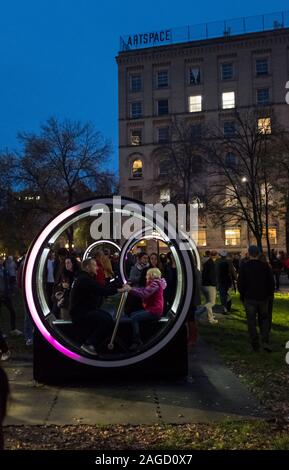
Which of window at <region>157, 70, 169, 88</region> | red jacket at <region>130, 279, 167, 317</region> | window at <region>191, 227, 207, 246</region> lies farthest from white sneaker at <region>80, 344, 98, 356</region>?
window at <region>157, 70, 169, 88</region>

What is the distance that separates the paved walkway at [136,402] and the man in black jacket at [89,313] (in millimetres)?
727

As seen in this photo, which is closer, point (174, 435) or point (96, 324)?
point (174, 435)

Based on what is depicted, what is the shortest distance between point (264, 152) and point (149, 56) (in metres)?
40.8

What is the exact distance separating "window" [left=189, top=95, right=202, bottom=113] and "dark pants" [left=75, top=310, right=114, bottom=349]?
5777cm

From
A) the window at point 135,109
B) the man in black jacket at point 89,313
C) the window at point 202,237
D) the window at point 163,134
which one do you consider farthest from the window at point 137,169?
the man in black jacket at point 89,313

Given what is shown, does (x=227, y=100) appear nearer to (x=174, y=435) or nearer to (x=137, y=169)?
(x=137, y=169)

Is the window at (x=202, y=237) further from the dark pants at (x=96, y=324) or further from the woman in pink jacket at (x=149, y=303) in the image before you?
the dark pants at (x=96, y=324)

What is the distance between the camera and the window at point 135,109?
6462 centimetres

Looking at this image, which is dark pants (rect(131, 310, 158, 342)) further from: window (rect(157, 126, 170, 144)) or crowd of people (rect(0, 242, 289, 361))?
window (rect(157, 126, 170, 144))

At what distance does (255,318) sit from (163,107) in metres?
56.9

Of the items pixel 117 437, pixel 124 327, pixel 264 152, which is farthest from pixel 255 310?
pixel 264 152

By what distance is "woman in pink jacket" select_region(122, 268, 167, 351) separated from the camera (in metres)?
8.16

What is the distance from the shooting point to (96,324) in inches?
311

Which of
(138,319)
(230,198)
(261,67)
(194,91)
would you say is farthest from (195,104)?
(138,319)
